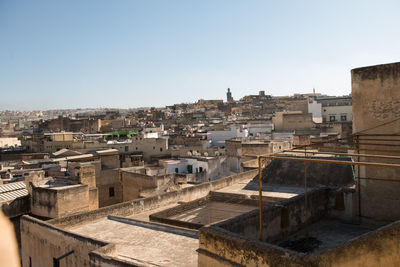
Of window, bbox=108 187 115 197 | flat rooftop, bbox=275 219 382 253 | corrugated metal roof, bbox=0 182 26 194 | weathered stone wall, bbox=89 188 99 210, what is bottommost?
window, bbox=108 187 115 197

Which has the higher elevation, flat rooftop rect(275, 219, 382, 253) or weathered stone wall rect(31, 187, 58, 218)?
flat rooftop rect(275, 219, 382, 253)

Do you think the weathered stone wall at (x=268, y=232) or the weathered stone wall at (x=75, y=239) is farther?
the weathered stone wall at (x=75, y=239)

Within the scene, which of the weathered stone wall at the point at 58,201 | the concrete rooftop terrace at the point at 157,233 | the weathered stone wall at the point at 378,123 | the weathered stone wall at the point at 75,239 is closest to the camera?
the weathered stone wall at the point at 378,123

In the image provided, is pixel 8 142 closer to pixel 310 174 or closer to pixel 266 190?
pixel 266 190

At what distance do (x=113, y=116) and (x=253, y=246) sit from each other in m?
77.6

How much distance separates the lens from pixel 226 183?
16.8m

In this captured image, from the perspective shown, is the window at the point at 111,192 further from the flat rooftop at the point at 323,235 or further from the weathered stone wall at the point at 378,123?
the weathered stone wall at the point at 378,123

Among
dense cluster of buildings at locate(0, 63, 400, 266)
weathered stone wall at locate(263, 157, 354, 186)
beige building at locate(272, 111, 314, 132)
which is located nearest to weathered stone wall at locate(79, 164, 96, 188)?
dense cluster of buildings at locate(0, 63, 400, 266)

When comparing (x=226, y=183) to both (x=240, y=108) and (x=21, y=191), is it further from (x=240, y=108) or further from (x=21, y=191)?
Result: (x=240, y=108)

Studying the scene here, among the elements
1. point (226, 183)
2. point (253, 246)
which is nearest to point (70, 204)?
point (226, 183)

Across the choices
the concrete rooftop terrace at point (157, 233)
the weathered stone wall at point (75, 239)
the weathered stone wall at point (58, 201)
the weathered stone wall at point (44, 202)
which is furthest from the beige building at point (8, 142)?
the concrete rooftop terrace at point (157, 233)

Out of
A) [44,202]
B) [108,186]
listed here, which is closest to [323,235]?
[44,202]

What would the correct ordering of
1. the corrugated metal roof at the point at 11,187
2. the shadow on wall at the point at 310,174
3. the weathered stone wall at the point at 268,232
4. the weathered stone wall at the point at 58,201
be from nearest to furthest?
the weathered stone wall at the point at 268,232
the weathered stone wall at the point at 58,201
the shadow on wall at the point at 310,174
the corrugated metal roof at the point at 11,187

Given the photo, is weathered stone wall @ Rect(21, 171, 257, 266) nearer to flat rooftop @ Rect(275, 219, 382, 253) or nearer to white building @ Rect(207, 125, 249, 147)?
flat rooftop @ Rect(275, 219, 382, 253)
